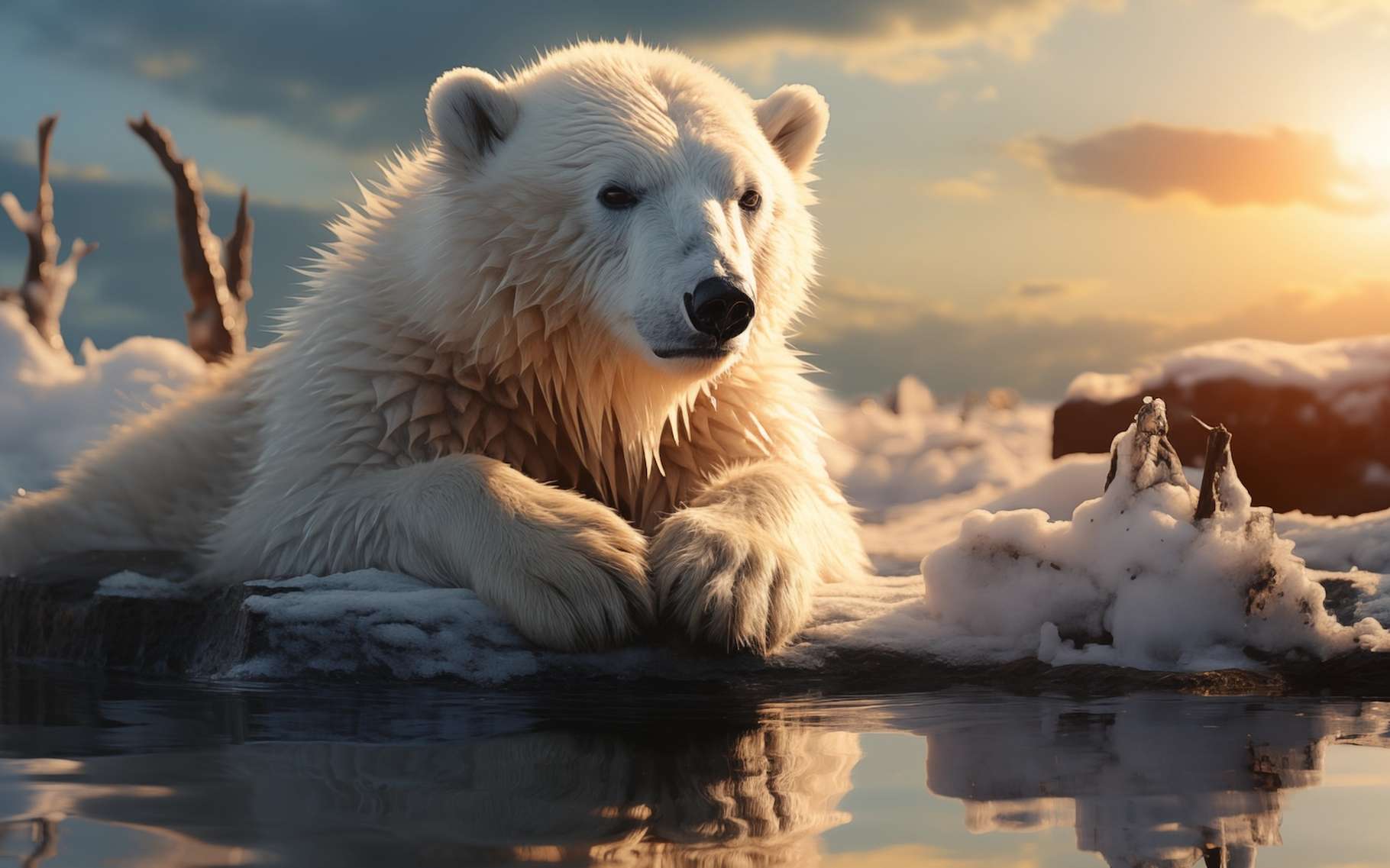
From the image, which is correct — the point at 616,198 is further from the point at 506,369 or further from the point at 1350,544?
the point at 1350,544

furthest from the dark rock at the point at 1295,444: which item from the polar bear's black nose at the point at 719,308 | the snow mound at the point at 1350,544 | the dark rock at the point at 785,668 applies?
the polar bear's black nose at the point at 719,308

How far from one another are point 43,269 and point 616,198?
11.8 meters

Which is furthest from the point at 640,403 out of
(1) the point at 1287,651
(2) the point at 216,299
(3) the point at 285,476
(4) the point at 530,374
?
(2) the point at 216,299

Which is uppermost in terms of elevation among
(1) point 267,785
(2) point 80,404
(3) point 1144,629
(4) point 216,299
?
(4) point 216,299

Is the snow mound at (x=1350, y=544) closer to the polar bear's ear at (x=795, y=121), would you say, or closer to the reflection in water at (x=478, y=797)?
the polar bear's ear at (x=795, y=121)

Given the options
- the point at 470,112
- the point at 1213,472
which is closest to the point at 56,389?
the point at 470,112

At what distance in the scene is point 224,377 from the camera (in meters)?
5.99

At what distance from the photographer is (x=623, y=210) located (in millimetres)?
4316

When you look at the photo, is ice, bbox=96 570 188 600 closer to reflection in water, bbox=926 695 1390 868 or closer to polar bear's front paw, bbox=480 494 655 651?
polar bear's front paw, bbox=480 494 655 651

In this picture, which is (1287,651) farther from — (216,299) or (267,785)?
(216,299)

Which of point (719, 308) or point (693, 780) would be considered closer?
point (693, 780)

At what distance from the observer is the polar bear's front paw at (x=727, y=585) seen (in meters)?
3.66

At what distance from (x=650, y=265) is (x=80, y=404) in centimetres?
888

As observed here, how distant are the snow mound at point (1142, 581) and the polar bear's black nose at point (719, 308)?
81 centimetres
